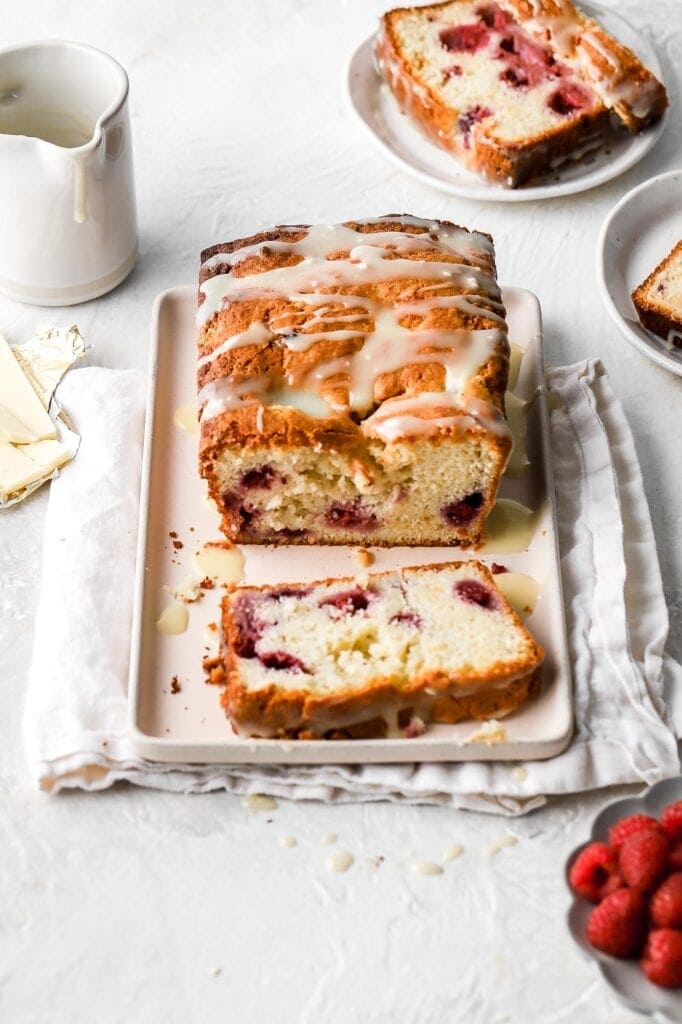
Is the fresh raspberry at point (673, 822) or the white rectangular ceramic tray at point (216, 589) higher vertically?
the fresh raspberry at point (673, 822)

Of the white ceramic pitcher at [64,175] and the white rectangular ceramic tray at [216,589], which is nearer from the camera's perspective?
the white rectangular ceramic tray at [216,589]

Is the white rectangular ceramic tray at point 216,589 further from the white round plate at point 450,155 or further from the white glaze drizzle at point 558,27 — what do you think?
the white glaze drizzle at point 558,27

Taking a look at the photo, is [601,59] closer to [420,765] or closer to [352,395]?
[352,395]

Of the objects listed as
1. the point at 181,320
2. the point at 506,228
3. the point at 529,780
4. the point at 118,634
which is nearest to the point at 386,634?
the point at 529,780

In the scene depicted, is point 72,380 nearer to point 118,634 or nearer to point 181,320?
point 181,320

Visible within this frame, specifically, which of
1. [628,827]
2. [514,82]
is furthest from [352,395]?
[514,82]

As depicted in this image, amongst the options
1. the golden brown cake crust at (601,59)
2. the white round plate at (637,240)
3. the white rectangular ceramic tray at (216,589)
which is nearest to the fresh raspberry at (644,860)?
the white rectangular ceramic tray at (216,589)

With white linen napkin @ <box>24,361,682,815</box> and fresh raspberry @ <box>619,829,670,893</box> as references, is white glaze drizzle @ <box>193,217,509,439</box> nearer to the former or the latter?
white linen napkin @ <box>24,361,682,815</box>
